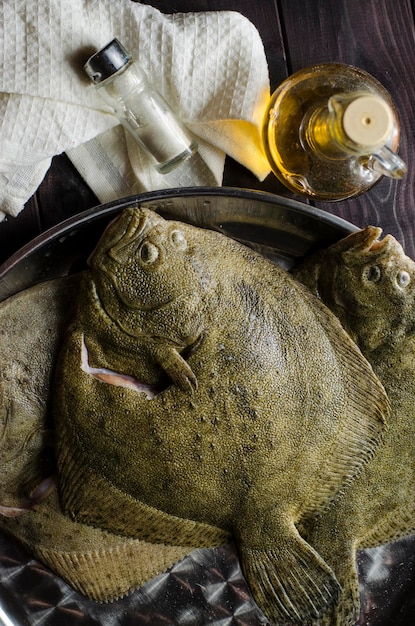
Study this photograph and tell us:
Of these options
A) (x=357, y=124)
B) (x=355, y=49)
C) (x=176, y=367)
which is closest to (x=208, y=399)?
(x=176, y=367)

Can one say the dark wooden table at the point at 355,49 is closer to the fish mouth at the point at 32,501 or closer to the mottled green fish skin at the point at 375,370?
the mottled green fish skin at the point at 375,370

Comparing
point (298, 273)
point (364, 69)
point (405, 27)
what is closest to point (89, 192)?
point (298, 273)

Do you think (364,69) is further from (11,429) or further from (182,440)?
(11,429)

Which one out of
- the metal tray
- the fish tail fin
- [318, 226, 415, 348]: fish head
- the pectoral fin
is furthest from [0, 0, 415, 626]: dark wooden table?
the fish tail fin

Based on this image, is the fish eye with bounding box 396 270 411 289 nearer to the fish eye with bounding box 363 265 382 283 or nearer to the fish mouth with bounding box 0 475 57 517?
the fish eye with bounding box 363 265 382 283

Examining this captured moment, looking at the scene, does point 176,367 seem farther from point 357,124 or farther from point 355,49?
point 355,49

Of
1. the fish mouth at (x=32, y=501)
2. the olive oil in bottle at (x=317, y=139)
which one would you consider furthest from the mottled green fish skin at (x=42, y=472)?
the olive oil in bottle at (x=317, y=139)

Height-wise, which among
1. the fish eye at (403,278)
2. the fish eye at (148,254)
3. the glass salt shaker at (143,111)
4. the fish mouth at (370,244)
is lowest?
the fish eye at (403,278)
